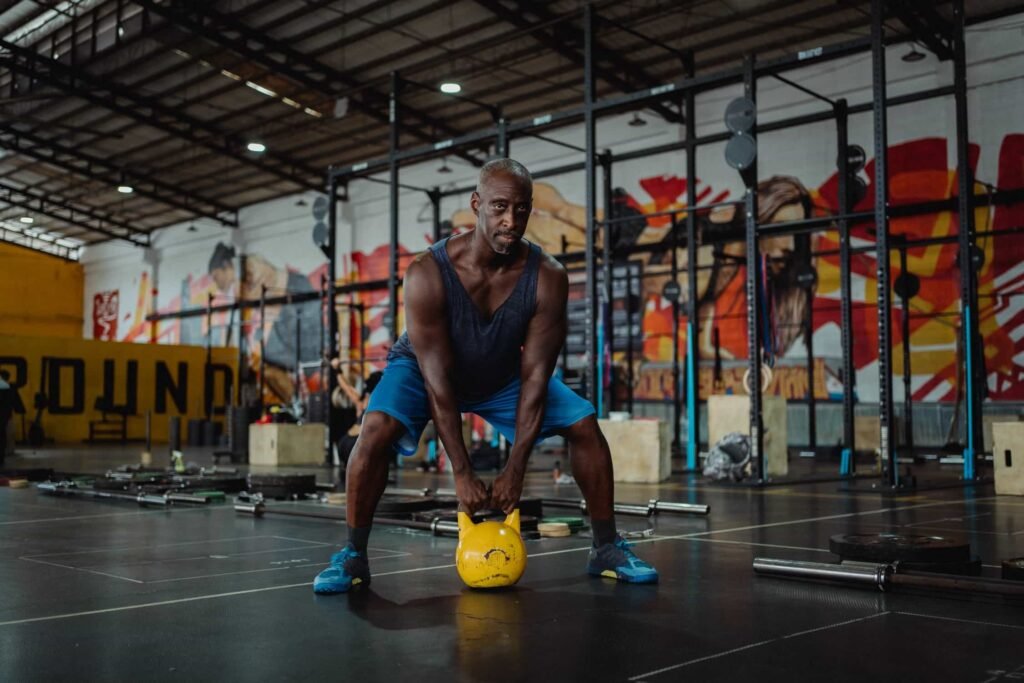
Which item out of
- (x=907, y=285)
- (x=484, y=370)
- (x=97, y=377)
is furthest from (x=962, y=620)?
(x=97, y=377)

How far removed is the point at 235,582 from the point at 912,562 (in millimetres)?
1722

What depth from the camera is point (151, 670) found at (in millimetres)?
1536

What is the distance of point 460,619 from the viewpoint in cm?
196

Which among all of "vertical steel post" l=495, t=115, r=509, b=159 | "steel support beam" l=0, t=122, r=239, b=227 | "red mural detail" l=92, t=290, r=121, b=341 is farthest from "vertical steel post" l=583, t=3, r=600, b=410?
"red mural detail" l=92, t=290, r=121, b=341

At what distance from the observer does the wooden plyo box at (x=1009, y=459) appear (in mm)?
5273

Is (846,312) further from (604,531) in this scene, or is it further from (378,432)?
(378,432)

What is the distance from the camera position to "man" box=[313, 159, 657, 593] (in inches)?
88.7

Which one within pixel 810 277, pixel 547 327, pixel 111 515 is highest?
pixel 810 277

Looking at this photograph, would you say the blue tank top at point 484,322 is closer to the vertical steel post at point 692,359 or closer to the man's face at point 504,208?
the man's face at point 504,208

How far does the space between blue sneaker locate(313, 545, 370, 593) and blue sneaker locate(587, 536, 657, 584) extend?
23.8 inches

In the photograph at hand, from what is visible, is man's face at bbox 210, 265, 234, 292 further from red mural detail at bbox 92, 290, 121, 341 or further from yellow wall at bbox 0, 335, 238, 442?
red mural detail at bbox 92, 290, 121, 341

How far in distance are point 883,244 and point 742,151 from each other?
1.20 metres

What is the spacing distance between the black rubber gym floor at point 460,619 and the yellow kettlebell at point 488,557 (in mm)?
42

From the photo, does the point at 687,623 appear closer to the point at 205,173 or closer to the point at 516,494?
the point at 516,494
